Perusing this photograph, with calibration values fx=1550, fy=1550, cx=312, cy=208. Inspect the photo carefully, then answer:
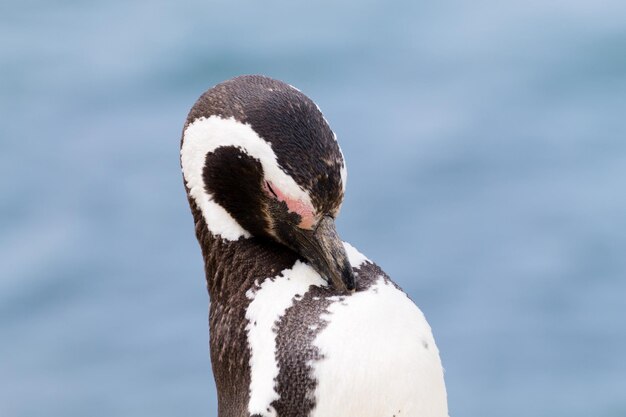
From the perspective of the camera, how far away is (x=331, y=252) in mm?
1845

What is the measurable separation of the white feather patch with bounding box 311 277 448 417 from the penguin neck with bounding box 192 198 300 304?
116 mm

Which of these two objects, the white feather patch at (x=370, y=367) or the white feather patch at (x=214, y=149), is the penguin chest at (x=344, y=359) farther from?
the white feather patch at (x=214, y=149)

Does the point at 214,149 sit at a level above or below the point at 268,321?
above

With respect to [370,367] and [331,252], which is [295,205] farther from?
[370,367]

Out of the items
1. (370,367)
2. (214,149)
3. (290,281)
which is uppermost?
(214,149)

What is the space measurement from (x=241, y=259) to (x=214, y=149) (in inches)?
6.2

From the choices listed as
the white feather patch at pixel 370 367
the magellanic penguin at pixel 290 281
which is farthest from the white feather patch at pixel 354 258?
the white feather patch at pixel 370 367

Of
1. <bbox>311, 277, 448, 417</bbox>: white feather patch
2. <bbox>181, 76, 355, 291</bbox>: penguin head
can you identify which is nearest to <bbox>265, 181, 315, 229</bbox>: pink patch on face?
<bbox>181, 76, 355, 291</bbox>: penguin head

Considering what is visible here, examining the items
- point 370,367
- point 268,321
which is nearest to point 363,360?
point 370,367

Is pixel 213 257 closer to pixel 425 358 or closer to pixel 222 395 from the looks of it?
pixel 222 395

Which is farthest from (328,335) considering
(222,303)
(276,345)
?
(222,303)

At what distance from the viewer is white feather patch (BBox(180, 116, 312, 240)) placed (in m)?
1.79

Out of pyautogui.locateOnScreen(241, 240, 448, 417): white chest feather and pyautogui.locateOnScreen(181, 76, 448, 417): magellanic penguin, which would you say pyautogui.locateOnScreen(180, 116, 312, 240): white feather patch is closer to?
pyautogui.locateOnScreen(181, 76, 448, 417): magellanic penguin

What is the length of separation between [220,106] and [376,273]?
287 mm
